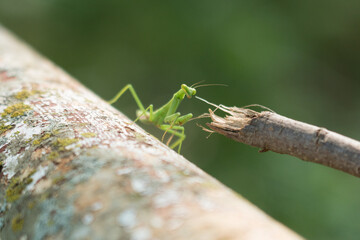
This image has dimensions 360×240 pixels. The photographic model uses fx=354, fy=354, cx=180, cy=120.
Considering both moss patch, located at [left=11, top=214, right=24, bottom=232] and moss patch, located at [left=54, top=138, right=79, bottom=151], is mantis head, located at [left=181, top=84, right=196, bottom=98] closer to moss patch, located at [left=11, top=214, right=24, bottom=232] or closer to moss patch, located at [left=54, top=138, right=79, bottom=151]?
moss patch, located at [left=54, top=138, right=79, bottom=151]

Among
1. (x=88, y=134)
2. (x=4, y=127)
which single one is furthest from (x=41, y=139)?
(x=4, y=127)

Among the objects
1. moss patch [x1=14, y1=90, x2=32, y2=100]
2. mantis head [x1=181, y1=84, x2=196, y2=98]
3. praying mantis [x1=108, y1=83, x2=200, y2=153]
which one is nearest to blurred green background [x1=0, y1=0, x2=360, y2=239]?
praying mantis [x1=108, y1=83, x2=200, y2=153]

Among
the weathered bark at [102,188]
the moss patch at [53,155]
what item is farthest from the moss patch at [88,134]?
the moss patch at [53,155]

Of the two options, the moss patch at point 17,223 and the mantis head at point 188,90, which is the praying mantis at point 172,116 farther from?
the moss patch at point 17,223

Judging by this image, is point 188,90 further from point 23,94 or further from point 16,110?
point 16,110

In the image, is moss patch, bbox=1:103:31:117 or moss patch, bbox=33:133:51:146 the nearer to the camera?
moss patch, bbox=33:133:51:146

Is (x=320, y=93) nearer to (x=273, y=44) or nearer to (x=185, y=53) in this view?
(x=273, y=44)

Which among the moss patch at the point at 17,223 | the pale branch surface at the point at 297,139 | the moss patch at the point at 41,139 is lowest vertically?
the moss patch at the point at 17,223
